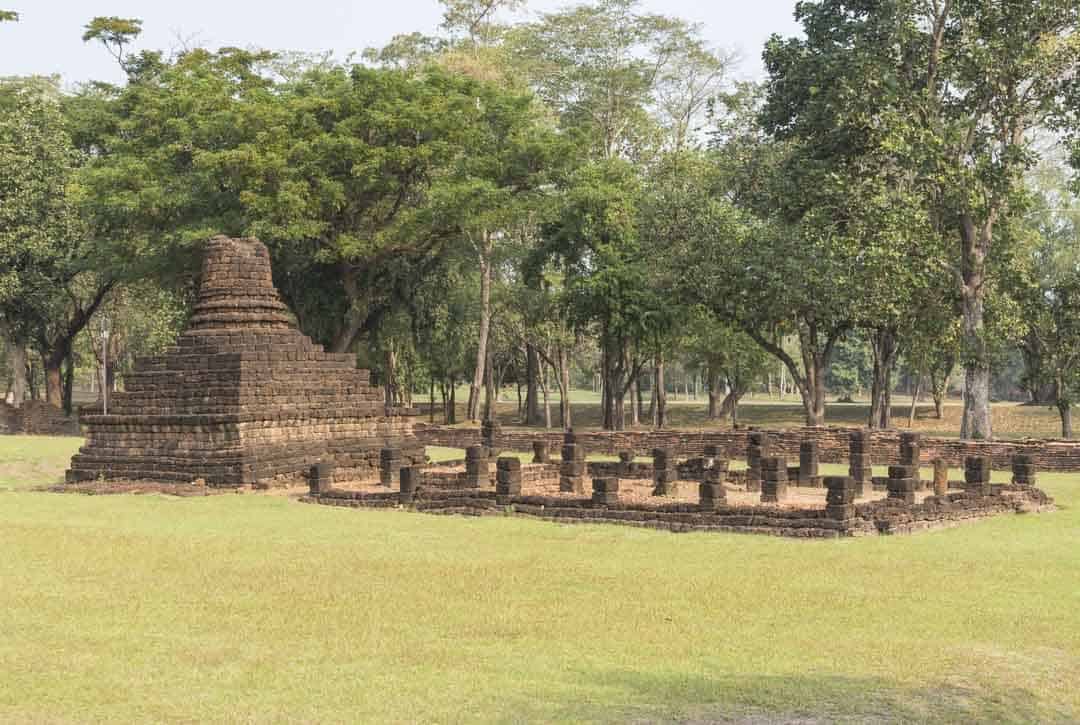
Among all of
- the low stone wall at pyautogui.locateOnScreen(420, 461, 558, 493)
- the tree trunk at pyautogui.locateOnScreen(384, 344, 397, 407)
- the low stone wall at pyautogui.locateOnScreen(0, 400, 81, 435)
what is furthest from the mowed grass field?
the tree trunk at pyautogui.locateOnScreen(384, 344, 397, 407)

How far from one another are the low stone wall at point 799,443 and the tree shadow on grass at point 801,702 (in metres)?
13.3

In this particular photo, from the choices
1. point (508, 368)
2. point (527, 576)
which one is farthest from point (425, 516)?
point (508, 368)

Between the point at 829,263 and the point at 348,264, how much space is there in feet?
46.8

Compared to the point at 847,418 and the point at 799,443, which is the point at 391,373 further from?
the point at 799,443

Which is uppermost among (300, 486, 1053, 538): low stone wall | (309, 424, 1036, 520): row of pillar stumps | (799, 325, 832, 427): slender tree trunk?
(799, 325, 832, 427): slender tree trunk

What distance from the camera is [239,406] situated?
21.4 m

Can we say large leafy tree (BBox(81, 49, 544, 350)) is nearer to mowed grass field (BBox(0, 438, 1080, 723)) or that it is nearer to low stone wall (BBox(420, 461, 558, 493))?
low stone wall (BBox(420, 461, 558, 493))

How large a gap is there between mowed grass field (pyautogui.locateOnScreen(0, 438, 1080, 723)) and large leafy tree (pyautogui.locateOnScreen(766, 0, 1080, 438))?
1560 centimetres

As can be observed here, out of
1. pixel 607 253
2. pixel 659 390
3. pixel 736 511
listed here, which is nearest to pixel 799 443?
pixel 607 253

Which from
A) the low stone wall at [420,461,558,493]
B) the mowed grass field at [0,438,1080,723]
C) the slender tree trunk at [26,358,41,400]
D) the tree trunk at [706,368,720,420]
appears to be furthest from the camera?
the slender tree trunk at [26,358,41,400]

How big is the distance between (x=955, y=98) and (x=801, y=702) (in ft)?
89.5

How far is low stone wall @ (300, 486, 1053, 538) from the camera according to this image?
49.1 ft

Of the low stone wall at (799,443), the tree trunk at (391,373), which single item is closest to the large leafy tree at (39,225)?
the tree trunk at (391,373)

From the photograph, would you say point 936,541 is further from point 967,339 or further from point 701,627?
point 967,339
